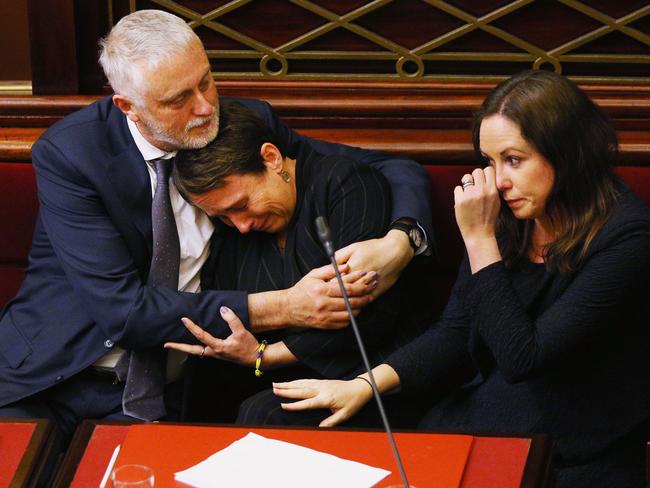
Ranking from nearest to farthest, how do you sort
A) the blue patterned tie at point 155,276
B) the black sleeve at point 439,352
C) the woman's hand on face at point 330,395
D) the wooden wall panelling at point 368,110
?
1. the woman's hand on face at point 330,395
2. the black sleeve at point 439,352
3. the blue patterned tie at point 155,276
4. the wooden wall panelling at point 368,110

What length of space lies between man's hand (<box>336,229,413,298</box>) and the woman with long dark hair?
201 mm

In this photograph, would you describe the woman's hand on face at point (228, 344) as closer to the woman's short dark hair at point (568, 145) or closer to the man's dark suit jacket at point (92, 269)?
the man's dark suit jacket at point (92, 269)

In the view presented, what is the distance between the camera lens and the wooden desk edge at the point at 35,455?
5.98 ft

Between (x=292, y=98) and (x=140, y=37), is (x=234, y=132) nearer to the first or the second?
(x=140, y=37)

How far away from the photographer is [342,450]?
192 centimetres

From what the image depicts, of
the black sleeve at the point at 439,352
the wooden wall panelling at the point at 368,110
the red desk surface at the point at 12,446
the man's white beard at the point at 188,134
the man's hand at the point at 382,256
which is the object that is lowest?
the black sleeve at the point at 439,352

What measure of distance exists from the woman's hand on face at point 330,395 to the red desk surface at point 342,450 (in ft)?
1.22

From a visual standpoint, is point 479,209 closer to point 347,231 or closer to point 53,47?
point 347,231

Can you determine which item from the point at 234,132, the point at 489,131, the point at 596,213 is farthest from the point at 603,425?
the point at 234,132

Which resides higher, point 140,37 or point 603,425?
point 140,37

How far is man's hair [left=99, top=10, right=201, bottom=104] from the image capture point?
2492 mm

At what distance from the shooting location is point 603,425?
2287 millimetres

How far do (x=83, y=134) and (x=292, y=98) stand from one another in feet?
2.42

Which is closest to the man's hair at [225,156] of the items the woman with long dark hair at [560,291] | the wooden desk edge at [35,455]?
the woman with long dark hair at [560,291]
